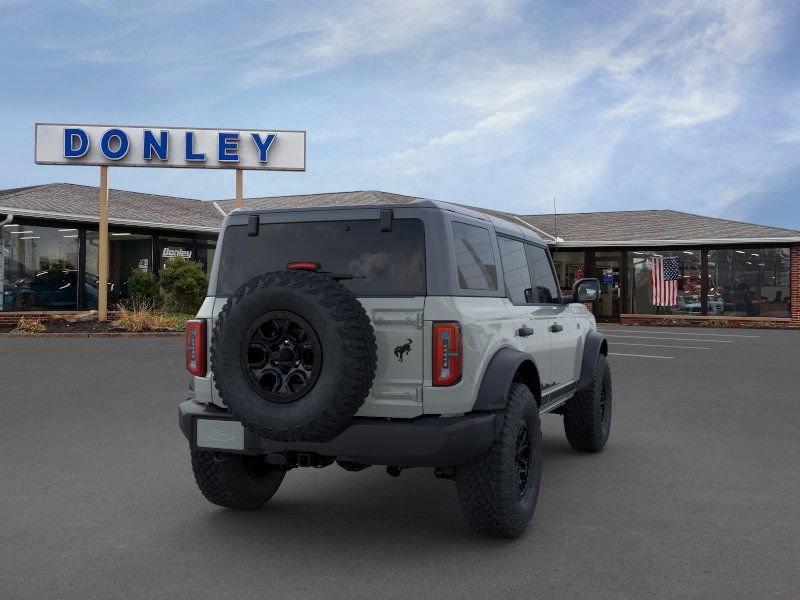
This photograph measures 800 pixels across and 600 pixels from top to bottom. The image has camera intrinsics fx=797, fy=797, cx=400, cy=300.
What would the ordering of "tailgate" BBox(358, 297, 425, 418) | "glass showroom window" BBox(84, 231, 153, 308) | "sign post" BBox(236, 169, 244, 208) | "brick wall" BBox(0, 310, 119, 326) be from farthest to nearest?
1. "glass showroom window" BBox(84, 231, 153, 308)
2. "sign post" BBox(236, 169, 244, 208)
3. "brick wall" BBox(0, 310, 119, 326)
4. "tailgate" BBox(358, 297, 425, 418)

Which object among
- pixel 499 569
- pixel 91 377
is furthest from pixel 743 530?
pixel 91 377

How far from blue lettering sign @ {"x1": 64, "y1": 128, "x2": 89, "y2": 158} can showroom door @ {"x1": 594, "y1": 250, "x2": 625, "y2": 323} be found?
19.4 meters

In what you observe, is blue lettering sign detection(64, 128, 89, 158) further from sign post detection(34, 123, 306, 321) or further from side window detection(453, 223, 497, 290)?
side window detection(453, 223, 497, 290)

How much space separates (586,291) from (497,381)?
2.66 m

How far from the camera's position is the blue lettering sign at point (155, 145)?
2489cm

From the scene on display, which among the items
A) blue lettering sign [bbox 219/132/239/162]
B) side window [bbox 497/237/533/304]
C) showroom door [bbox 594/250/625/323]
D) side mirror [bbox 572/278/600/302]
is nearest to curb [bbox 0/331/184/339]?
blue lettering sign [bbox 219/132/239/162]

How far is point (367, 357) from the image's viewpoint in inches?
163

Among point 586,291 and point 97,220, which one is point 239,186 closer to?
point 97,220

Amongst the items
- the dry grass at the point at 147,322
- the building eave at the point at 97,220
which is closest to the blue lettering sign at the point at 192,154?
the building eave at the point at 97,220

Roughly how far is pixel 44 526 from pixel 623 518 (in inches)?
143

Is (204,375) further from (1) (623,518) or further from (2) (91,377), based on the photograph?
(2) (91,377)

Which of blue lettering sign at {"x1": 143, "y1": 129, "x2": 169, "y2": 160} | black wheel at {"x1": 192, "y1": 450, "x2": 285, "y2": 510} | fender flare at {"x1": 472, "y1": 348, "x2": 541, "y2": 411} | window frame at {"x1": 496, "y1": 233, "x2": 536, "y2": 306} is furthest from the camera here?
blue lettering sign at {"x1": 143, "y1": 129, "x2": 169, "y2": 160}

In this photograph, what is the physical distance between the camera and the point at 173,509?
209 inches

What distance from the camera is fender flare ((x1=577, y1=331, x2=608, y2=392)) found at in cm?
685
